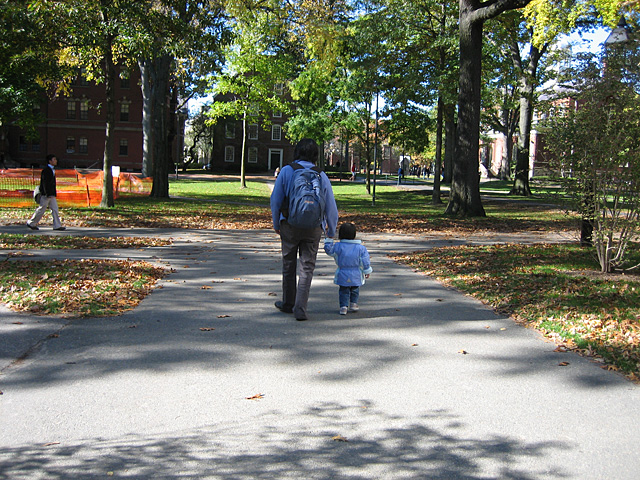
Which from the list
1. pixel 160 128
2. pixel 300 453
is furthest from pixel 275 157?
pixel 300 453

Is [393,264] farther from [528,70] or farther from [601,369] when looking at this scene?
[528,70]

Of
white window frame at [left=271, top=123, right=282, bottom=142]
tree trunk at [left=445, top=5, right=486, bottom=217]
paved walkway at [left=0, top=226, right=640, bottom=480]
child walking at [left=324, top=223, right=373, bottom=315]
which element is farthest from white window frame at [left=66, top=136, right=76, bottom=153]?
child walking at [left=324, top=223, right=373, bottom=315]

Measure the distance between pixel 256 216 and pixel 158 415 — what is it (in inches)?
673

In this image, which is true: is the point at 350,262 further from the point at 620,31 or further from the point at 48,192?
the point at 620,31

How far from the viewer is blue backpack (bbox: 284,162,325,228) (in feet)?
20.0

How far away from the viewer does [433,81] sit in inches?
996

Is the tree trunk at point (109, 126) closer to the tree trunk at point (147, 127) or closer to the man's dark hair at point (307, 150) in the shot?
the tree trunk at point (147, 127)

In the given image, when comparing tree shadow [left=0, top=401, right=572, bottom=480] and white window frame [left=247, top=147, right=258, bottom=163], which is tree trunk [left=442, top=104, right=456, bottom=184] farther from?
white window frame [left=247, top=147, right=258, bottom=163]

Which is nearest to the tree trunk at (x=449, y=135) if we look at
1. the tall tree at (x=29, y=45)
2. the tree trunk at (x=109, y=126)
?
the tree trunk at (x=109, y=126)

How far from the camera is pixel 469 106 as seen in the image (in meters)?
19.3

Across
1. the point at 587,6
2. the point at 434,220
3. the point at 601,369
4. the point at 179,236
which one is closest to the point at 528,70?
the point at 587,6

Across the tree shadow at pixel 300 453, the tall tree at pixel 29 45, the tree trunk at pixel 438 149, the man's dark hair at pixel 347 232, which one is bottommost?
the tree shadow at pixel 300 453

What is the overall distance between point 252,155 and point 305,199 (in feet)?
240

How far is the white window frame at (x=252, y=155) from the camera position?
7779 cm
